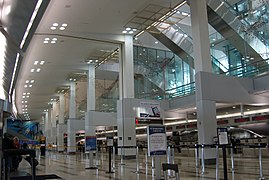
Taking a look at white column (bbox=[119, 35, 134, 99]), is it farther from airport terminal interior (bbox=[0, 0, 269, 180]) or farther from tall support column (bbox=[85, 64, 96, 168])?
tall support column (bbox=[85, 64, 96, 168])

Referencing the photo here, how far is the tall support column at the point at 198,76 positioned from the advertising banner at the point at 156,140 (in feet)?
17.8

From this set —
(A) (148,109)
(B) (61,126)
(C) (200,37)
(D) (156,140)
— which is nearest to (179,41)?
(A) (148,109)

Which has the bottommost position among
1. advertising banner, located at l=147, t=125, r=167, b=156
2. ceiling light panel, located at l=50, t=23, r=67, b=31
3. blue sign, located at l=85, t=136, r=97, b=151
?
blue sign, located at l=85, t=136, r=97, b=151

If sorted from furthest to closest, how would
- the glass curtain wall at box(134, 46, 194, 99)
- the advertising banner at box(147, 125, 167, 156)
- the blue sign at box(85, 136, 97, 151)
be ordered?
1. the glass curtain wall at box(134, 46, 194, 99)
2. the blue sign at box(85, 136, 97, 151)
3. the advertising banner at box(147, 125, 167, 156)

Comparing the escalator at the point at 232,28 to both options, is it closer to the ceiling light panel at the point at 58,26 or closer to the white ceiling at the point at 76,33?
the white ceiling at the point at 76,33

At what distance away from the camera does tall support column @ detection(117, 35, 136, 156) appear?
19.5 meters

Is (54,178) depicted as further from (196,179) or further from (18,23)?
(18,23)

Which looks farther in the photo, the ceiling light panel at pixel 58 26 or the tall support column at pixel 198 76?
the ceiling light panel at pixel 58 26

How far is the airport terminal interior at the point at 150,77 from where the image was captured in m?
9.68

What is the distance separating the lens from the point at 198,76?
46.0 feet

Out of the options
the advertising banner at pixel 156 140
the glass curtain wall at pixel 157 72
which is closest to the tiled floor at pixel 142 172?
the advertising banner at pixel 156 140

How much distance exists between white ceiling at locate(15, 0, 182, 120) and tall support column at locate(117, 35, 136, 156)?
0.92m

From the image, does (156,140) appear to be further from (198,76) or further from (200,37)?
(200,37)

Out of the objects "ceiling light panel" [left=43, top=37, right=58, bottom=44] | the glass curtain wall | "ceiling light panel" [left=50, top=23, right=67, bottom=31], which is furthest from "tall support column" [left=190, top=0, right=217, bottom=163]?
"ceiling light panel" [left=43, top=37, right=58, bottom=44]
